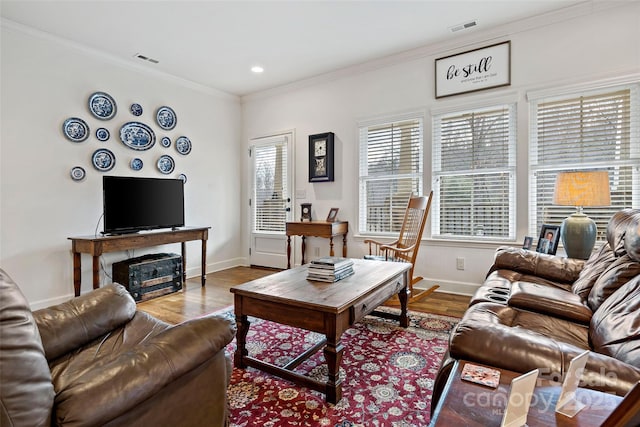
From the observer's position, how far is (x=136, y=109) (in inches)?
160

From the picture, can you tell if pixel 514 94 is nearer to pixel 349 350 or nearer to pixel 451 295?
pixel 451 295

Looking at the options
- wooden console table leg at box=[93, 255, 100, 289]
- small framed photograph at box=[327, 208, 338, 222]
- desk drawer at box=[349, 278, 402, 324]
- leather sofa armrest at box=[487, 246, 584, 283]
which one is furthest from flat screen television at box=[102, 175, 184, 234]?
leather sofa armrest at box=[487, 246, 584, 283]

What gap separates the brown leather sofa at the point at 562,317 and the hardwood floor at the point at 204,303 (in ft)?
2.65

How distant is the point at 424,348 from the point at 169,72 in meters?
4.50

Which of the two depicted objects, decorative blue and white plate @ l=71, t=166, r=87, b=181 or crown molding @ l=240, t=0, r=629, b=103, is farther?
decorative blue and white plate @ l=71, t=166, r=87, b=181

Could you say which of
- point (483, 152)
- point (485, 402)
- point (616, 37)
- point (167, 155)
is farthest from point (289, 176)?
point (485, 402)

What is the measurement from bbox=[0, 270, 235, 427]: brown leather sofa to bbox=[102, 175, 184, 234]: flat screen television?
2.22 metres

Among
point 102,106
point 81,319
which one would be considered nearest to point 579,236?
point 81,319

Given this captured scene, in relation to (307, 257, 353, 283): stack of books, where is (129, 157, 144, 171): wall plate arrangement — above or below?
above

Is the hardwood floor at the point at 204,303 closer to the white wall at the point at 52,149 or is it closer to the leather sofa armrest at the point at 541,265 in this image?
the leather sofa armrest at the point at 541,265

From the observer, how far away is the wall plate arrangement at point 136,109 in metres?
4.02

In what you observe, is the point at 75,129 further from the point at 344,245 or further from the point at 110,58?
the point at 344,245

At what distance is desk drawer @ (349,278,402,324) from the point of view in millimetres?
1837

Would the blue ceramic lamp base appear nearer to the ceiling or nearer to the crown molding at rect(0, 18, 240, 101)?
the ceiling
